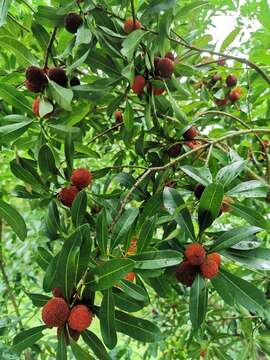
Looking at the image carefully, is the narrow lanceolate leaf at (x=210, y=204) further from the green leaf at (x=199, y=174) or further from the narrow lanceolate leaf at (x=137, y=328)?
the narrow lanceolate leaf at (x=137, y=328)

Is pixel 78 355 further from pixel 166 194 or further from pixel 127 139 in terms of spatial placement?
pixel 127 139

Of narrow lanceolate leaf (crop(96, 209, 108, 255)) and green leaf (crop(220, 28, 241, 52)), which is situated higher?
green leaf (crop(220, 28, 241, 52))

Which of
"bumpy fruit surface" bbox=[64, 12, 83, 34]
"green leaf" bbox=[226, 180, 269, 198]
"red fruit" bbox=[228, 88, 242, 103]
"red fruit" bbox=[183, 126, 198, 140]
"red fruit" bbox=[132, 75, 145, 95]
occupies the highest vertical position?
"red fruit" bbox=[228, 88, 242, 103]

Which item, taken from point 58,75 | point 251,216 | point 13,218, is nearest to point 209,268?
point 251,216

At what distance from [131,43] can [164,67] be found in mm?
155

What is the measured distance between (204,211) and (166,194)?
87mm

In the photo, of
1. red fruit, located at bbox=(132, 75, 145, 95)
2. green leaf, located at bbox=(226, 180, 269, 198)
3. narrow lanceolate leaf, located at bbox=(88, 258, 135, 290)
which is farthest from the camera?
red fruit, located at bbox=(132, 75, 145, 95)

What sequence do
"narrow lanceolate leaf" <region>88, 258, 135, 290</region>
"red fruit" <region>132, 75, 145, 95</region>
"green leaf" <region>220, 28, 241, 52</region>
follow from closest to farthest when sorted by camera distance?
"narrow lanceolate leaf" <region>88, 258, 135, 290</region>, "red fruit" <region>132, 75, 145, 95</region>, "green leaf" <region>220, 28, 241, 52</region>

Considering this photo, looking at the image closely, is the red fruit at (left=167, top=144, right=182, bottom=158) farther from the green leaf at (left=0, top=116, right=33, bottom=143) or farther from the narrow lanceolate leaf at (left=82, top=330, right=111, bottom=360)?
the narrow lanceolate leaf at (left=82, top=330, right=111, bottom=360)

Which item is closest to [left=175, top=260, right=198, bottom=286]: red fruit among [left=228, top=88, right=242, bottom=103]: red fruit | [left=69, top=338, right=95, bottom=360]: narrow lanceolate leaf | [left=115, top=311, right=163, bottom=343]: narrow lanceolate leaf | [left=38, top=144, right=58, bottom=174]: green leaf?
[left=115, top=311, right=163, bottom=343]: narrow lanceolate leaf

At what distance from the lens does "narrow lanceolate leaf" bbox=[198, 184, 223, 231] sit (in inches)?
26.8

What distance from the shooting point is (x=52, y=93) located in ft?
2.62

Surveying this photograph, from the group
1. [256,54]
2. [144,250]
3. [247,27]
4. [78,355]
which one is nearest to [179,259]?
[144,250]

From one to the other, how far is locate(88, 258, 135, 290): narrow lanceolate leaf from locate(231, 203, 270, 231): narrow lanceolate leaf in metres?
0.30
